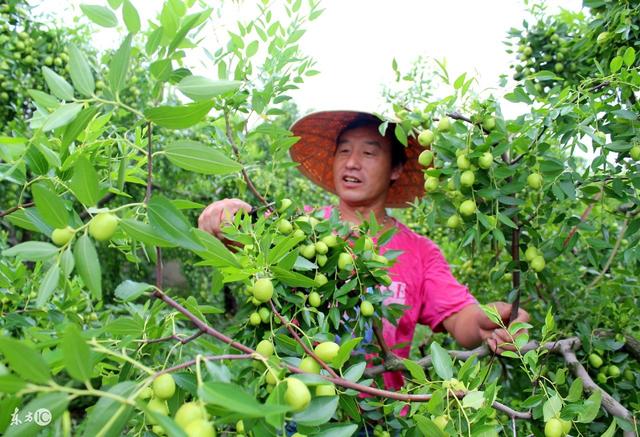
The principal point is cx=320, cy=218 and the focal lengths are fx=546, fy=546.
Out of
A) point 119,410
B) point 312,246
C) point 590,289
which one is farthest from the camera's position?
point 590,289

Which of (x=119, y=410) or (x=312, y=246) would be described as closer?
(x=119, y=410)

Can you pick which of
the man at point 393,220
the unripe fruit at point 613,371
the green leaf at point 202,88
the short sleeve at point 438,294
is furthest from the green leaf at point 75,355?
the short sleeve at point 438,294

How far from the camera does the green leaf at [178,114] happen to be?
72 cm

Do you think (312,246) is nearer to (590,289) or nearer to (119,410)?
(119,410)

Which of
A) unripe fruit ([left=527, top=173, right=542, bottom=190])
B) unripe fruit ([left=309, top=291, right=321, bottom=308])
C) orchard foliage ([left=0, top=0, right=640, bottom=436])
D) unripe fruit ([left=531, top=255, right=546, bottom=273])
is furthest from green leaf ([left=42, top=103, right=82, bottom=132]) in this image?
unripe fruit ([left=531, top=255, right=546, bottom=273])

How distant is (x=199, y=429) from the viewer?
630mm

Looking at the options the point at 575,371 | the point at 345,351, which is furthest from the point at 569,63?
the point at 345,351

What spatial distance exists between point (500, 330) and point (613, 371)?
1.45ft

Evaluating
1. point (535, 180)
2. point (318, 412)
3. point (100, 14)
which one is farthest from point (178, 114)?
point (535, 180)

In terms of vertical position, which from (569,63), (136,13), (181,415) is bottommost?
(181,415)

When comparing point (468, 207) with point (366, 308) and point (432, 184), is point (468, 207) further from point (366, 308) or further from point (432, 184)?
point (366, 308)

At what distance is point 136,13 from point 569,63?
7.41ft

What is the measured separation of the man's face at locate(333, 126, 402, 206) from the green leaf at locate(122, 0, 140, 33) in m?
1.61

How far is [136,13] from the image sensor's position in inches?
31.6
